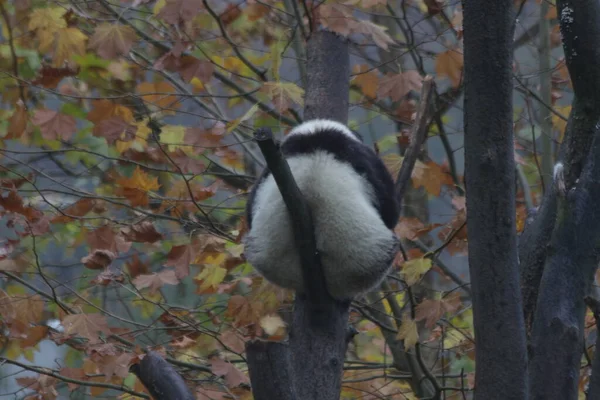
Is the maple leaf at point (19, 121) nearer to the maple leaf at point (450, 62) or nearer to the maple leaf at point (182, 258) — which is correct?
the maple leaf at point (182, 258)

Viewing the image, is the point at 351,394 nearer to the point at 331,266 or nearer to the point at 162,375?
the point at 331,266

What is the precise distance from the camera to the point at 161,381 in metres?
2.62

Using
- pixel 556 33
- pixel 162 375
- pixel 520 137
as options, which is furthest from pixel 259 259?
pixel 556 33

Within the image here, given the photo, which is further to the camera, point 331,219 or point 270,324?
point 270,324

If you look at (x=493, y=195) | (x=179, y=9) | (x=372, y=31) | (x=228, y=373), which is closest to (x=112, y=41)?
(x=179, y=9)

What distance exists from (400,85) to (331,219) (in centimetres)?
156

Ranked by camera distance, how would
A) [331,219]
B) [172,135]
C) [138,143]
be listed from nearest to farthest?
[331,219] → [172,135] → [138,143]

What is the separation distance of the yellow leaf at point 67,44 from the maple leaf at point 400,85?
1754 millimetres

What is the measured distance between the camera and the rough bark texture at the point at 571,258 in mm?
2701

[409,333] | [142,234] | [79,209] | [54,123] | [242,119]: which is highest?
[54,123]

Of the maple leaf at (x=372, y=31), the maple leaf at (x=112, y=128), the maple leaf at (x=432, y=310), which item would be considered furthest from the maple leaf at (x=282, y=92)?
the maple leaf at (x=432, y=310)

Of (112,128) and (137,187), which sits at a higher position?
(112,128)

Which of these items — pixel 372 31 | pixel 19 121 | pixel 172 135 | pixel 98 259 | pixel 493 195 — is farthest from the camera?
pixel 172 135

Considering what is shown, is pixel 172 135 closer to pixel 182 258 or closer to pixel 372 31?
pixel 182 258
